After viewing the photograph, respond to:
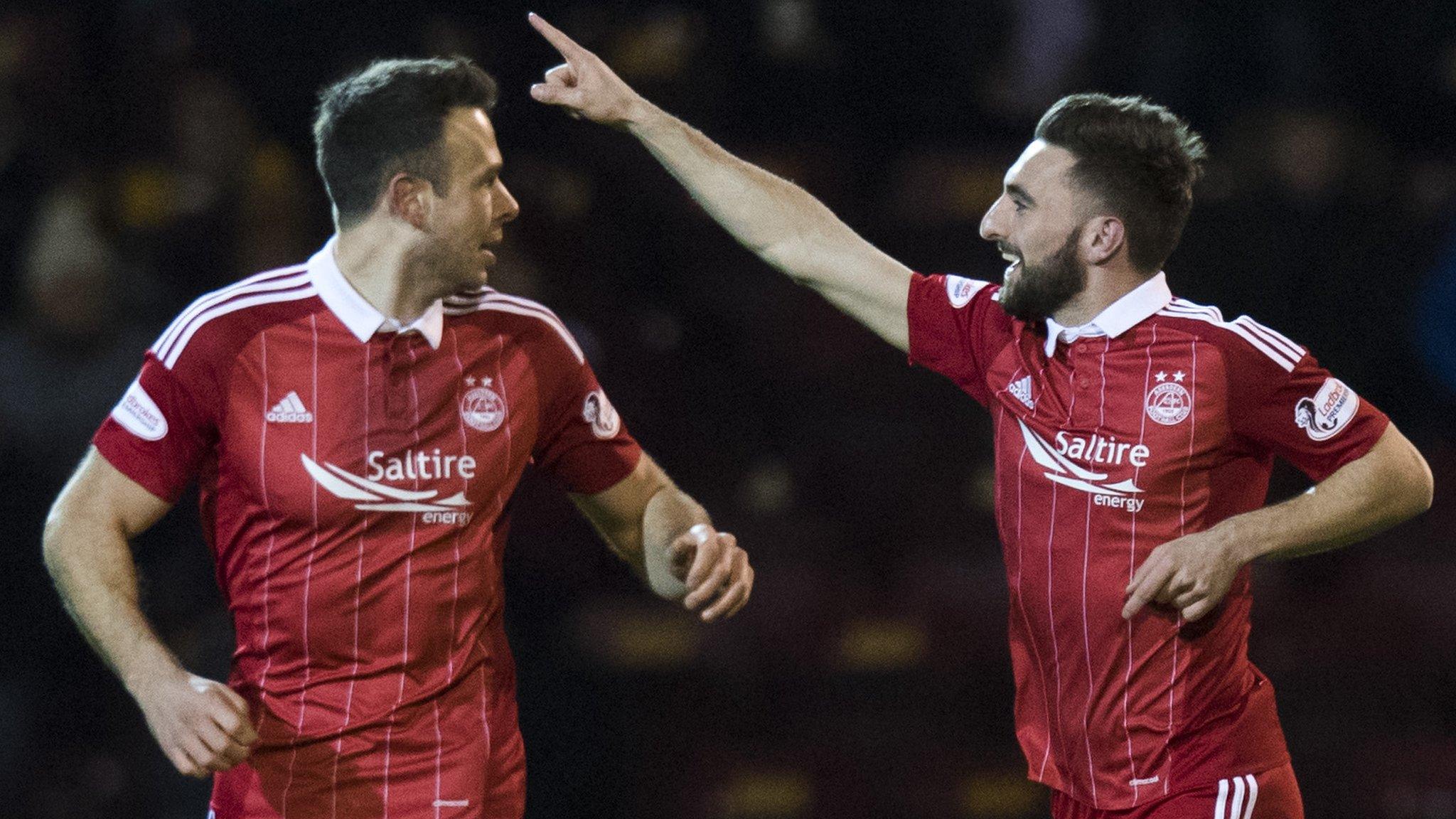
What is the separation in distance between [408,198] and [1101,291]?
4.20 feet

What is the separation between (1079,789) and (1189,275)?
2.79m

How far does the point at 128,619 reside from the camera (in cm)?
261

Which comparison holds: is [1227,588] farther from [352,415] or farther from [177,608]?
[177,608]

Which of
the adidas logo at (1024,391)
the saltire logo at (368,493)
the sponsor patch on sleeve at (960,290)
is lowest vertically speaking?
the saltire logo at (368,493)

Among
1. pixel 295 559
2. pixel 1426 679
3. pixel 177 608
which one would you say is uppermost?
pixel 295 559

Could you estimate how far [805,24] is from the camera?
596 cm

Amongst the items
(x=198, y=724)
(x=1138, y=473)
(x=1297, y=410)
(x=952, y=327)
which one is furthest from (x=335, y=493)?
(x=1297, y=410)

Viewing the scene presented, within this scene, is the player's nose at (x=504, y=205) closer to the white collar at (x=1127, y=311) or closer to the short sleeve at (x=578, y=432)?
the short sleeve at (x=578, y=432)

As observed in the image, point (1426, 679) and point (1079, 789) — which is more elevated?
point (1079, 789)

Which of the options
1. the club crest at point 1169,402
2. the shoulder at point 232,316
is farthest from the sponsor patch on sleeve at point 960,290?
the shoulder at point 232,316

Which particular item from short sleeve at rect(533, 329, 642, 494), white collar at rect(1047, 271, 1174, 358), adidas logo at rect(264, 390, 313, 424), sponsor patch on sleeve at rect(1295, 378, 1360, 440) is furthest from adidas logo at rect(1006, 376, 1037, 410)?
adidas logo at rect(264, 390, 313, 424)

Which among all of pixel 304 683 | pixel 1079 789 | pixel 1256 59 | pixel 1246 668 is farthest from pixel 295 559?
pixel 1256 59

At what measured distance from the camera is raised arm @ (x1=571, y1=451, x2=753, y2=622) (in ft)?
9.05

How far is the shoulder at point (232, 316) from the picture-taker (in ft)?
8.96
